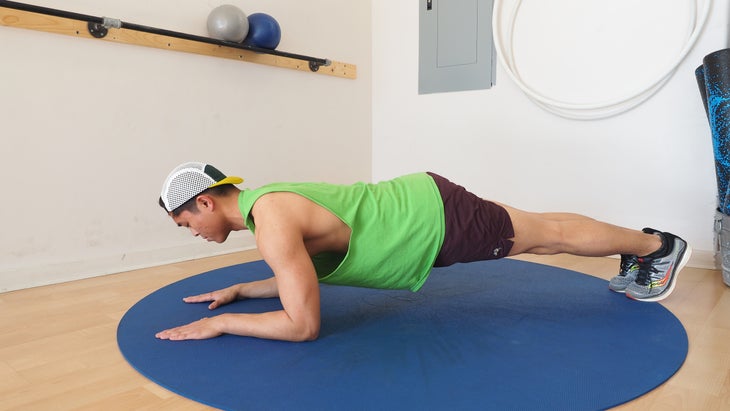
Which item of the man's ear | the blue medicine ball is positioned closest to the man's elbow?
the man's ear

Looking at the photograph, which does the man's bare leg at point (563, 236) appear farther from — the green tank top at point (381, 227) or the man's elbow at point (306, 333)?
the man's elbow at point (306, 333)

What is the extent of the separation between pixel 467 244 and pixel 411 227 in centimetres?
23

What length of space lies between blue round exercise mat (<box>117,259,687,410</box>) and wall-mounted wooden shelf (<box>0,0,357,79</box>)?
1422 millimetres

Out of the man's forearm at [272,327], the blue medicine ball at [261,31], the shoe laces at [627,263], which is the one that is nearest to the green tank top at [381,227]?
the man's forearm at [272,327]

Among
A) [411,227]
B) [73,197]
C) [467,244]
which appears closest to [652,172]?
[467,244]

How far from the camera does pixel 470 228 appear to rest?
74.9 inches

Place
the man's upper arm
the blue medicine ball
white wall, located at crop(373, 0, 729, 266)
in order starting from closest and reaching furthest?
1. the man's upper arm
2. white wall, located at crop(373, 0, 729, 266)
3. the blue medicine ball

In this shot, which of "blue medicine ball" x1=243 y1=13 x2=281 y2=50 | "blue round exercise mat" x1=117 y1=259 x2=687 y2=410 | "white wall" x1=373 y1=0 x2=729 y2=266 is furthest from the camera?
"blue medicine ball" x1=243 y1=13 x2=281 y2=50

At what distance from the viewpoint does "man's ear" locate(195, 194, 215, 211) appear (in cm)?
175

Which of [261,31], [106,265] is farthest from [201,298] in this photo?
[261,31]

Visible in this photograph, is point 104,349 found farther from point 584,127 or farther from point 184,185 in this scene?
point 584,127

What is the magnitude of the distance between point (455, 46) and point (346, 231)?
2685 millimetres

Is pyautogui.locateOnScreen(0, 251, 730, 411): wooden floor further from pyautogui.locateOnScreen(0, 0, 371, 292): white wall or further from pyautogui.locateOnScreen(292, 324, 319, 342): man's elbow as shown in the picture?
pyautogui.locateOnScreen(292, 324, 319, 342): man's elbow

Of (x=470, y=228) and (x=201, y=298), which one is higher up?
(x=470, y=228)
